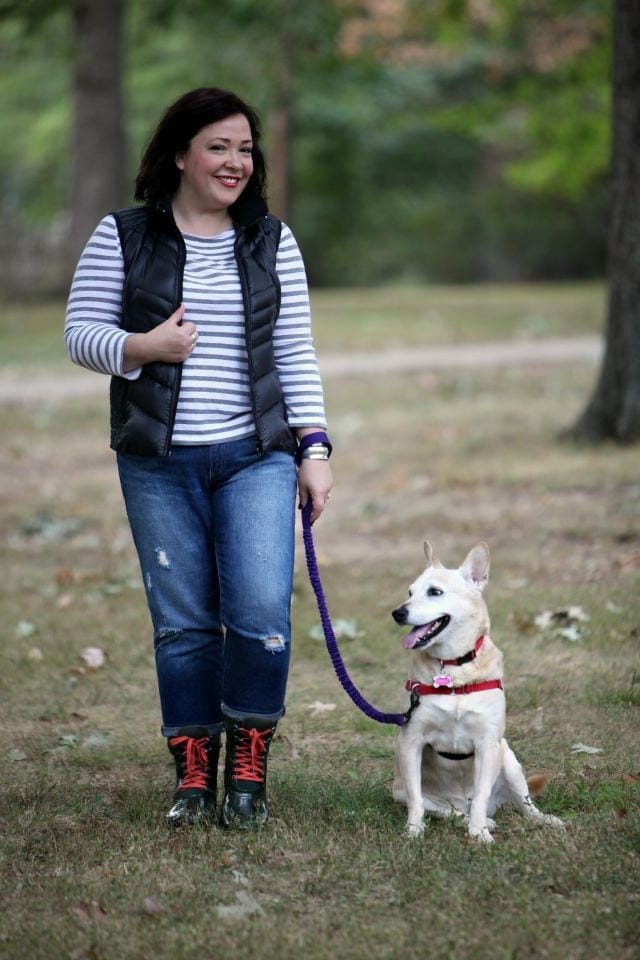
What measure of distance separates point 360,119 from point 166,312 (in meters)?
27.7

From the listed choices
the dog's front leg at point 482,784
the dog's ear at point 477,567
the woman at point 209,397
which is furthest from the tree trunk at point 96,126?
the dog's front leg at point 482,784

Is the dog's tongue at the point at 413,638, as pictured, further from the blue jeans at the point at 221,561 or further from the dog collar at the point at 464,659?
the blue jeans at the point at 221,561

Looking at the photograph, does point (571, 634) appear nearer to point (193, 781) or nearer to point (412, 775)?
point (412, 775)

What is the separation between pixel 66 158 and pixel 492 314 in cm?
1750

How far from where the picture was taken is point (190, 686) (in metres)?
4.19

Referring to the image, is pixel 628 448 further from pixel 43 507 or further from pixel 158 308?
pixel 158 308

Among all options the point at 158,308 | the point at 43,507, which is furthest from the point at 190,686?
the point at 43,507

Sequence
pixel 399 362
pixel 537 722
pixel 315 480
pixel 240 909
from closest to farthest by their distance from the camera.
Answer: pixel 240 909
pixel 315 480
pixel 537 722
pixel 399 362

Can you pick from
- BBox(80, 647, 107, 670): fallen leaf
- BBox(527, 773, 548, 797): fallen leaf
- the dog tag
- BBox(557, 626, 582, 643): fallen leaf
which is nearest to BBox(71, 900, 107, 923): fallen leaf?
the dog tag

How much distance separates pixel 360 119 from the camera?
100ft

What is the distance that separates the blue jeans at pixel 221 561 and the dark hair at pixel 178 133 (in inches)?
31.4

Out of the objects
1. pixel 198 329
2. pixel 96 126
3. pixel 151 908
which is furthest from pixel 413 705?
→ pixel 96 126

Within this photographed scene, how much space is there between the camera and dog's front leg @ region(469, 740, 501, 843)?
13.1 feet

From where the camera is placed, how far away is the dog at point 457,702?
4.01m
